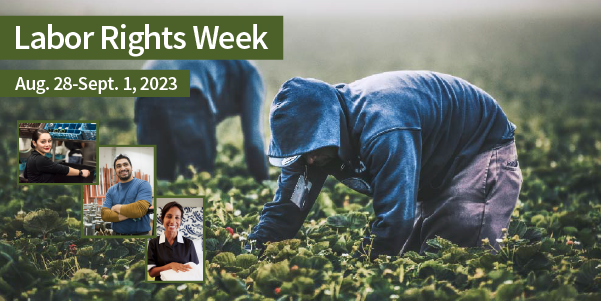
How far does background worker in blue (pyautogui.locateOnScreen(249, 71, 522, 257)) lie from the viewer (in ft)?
10.2

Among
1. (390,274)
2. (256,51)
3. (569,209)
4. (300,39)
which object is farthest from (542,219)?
(300,39)

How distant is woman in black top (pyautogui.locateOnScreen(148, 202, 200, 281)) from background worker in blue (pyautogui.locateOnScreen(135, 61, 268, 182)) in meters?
2.11

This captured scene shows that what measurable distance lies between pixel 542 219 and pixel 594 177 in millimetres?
1283

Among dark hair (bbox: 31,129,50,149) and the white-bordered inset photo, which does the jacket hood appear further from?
dark hair (bbox: 31,129,50,149)

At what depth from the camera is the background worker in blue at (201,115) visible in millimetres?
5371

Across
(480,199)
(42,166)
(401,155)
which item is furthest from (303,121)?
(42,166)

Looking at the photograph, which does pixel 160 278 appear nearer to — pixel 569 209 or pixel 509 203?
pixel 509 203

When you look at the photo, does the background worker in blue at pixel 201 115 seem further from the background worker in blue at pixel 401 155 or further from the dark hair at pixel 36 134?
the background worker in blue at pixel 401 155

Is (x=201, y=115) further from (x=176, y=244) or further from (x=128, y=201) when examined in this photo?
(x=176, y=244)

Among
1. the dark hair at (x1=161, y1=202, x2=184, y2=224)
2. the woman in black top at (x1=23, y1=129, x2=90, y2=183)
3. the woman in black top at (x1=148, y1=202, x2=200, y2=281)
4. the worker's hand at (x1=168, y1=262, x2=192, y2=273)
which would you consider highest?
the woman in black top at (x1=23, y1=129, x2=90, y2=183)

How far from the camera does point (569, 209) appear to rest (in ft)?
15.9

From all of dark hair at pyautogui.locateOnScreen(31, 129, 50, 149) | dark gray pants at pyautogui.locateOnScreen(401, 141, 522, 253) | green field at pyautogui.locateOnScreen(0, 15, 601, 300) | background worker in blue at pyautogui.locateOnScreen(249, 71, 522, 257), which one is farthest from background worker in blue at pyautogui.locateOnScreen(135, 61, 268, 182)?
dark gray pants at pyautogui.locateOnScreen(401, 141, 522, 253)

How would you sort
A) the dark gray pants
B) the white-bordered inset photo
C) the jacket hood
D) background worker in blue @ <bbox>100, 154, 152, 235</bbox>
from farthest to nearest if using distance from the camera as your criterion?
the dark gray pants
background worker in blue @ <bbox>100, 154, 152, 235</bbox>
the white-bordered inset photo
the jacket hood

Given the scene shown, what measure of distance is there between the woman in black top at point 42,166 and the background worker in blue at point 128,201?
26 cm
